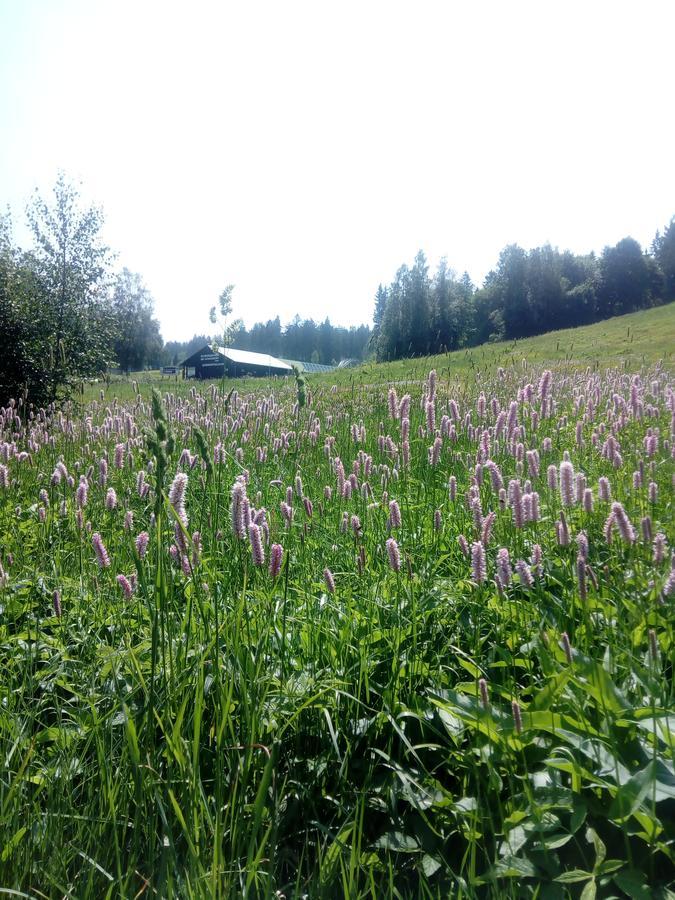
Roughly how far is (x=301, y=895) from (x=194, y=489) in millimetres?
4152

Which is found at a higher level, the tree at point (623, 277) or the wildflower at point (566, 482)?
the tree at point (623, 277)

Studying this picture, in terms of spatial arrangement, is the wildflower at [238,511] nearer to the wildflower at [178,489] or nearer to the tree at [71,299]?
the wildflower at [178,489]

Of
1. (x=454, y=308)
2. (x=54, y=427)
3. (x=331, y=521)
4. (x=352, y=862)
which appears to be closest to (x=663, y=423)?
(x=331, y=521)

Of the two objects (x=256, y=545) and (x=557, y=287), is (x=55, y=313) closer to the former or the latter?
(x=256, y=545)

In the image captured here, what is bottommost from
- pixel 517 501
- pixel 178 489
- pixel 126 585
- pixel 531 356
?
pixel 126 585

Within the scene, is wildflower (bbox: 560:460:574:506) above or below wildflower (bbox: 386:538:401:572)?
above

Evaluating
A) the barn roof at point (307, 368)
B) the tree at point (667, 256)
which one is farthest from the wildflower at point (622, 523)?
the tree at point (667, 256)

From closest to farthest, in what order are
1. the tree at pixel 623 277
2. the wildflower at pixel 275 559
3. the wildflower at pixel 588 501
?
the wildflower at pixel 275 559 → the wildflower at pixel 588 501 → the tree at pixel 623 277

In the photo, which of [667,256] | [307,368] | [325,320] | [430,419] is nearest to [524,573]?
[430,419]

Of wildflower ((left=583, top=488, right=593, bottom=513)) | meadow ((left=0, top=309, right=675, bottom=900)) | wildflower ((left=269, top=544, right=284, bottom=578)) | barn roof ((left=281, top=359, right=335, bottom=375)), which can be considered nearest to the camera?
meadow ((left=0, top=309, right=675, bottom=900))

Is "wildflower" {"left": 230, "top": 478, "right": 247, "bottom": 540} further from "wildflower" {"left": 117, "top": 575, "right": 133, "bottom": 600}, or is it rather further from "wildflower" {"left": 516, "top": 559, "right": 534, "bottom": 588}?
"wildflower" {"left": 516, "top": 559, "right": 534, "bottom": 588}

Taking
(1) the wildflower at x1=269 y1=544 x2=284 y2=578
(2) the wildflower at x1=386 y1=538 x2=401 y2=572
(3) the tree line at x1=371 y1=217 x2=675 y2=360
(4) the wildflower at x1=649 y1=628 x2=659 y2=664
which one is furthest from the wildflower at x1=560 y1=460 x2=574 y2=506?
(3) the tree line at x1=371 y1=217 x2=675 y2=360

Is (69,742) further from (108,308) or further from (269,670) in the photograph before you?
(108,308)

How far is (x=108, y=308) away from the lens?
62.3 ft
